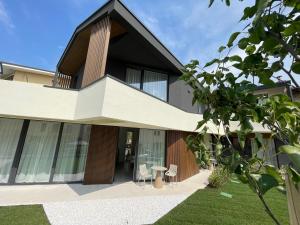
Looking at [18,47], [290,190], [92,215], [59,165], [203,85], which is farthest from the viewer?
[18,47]

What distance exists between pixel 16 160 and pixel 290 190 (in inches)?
408

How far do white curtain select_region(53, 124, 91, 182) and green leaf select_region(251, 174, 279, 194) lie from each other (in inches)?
374

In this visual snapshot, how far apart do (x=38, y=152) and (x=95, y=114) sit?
5.01 meters

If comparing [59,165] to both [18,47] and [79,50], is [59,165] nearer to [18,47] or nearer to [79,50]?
[79,50]

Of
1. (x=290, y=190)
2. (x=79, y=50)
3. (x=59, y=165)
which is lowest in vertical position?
(x=59, y=165)

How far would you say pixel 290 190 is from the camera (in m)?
0.90

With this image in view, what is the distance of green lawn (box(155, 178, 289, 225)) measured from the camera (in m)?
5.71

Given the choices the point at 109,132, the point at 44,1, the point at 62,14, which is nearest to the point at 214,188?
the point at 109,132

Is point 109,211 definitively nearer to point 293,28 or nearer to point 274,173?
point 274,173

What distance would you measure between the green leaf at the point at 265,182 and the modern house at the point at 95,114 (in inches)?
205

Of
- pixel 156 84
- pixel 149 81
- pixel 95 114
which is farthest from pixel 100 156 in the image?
pixel 156 84

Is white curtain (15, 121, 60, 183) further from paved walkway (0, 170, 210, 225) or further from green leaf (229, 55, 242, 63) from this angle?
green leaf (229, 55, 242, 63)

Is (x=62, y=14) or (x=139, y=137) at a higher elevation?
(x=62, y=14)

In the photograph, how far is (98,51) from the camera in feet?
26.2
